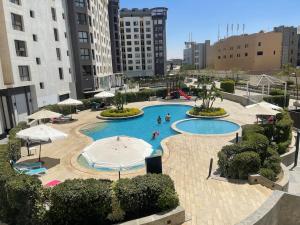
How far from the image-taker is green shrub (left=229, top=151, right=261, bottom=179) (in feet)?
43.4

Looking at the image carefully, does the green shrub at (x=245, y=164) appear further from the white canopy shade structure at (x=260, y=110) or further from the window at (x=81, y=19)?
the window at (x=81, y=19)

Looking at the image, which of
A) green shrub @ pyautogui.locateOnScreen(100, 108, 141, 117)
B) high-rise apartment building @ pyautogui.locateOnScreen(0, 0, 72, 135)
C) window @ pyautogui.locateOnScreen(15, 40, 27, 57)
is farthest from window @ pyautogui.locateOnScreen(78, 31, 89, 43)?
green shrub @ pyautogui.locateOnScreen(100, 108, 141, 117)

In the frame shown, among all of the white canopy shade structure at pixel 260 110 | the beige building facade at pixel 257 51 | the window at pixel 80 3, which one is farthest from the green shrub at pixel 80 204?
the beige building facade at pixel 257 51

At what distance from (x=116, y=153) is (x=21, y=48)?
23.5 metres

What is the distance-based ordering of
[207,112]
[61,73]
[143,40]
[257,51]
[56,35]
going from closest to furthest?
[207,112] < [56,35] < [61,73] < [257,51] < [143,40]

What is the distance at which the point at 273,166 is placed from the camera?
1385 centimetres

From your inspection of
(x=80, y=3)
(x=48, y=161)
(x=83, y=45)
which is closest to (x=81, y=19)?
(x=80, y=3)

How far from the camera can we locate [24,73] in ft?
96.3

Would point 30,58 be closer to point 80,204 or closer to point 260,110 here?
point 80,204

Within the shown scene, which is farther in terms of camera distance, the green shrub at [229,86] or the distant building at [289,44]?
the distant building at [289,44]

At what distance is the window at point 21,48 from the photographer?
2845 cm

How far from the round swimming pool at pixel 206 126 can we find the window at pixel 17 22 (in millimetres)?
22042

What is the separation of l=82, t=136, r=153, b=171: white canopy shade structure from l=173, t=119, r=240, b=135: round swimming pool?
12145mm

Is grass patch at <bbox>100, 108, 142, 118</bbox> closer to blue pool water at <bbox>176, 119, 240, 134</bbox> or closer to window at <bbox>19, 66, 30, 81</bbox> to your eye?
blue pool water at <bbox>176, 119, 240, 134</bbox>
